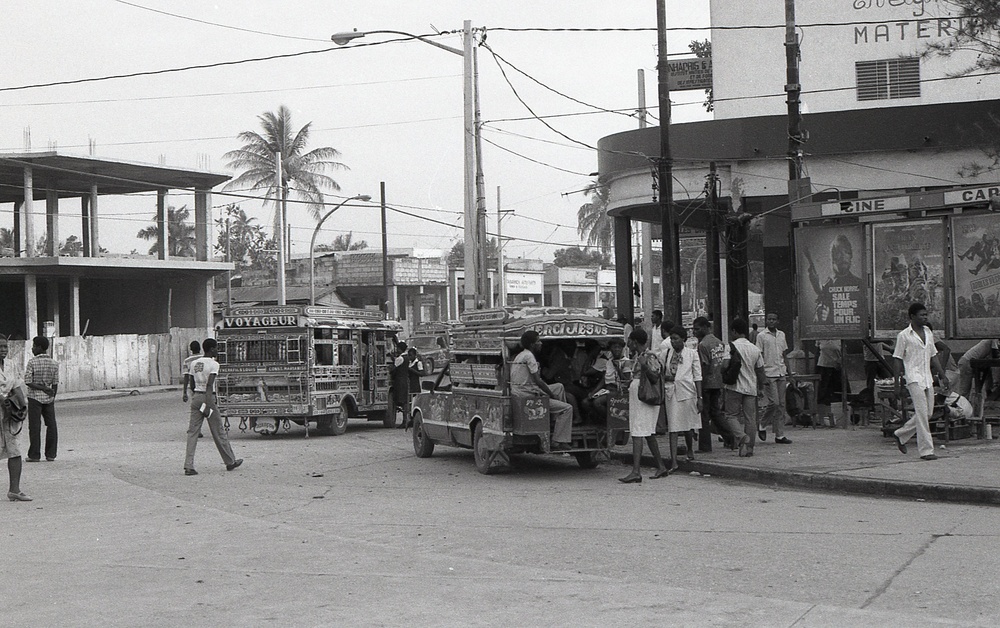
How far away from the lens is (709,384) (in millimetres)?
13781

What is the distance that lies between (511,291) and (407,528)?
55.4 meters

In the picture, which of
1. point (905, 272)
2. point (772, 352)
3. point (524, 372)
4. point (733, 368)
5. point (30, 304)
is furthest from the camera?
point (30, 304)

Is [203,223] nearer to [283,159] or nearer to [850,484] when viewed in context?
[283,159]

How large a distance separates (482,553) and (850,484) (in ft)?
15.9

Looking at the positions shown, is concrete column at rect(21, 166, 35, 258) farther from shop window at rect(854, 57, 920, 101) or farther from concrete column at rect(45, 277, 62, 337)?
shop window at rect(854, 57, 920, 101)

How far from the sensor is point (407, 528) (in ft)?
31.2

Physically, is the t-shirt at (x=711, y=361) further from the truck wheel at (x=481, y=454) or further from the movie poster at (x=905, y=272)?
the movie poster at (x=905, y=272)

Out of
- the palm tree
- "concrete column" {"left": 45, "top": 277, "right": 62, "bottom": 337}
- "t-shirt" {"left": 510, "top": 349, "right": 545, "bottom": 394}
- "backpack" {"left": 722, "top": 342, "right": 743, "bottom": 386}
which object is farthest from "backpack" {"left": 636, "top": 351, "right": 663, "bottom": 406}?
the palm tree

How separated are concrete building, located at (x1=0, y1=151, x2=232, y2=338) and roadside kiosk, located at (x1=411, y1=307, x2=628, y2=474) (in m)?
22.8

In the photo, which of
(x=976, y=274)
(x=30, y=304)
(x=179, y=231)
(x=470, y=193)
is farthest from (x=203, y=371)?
(x=179, y=231)

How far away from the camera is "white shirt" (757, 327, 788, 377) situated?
51.3 feet

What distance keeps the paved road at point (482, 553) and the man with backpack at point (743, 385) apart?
1.43 metres

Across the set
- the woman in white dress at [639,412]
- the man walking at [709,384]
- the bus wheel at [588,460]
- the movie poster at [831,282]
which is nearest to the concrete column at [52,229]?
the movie poster at [831,282]

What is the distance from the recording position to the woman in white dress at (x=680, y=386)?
13.0 m
